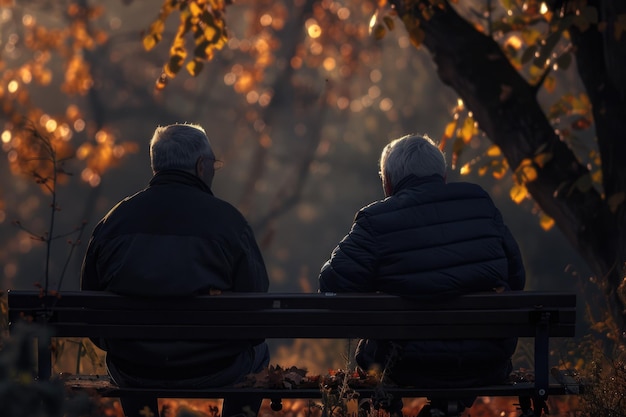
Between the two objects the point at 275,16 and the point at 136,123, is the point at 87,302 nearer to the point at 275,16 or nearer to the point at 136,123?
the point at 275,16

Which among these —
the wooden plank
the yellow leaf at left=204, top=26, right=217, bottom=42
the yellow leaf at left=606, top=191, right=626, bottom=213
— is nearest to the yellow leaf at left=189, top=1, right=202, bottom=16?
the yellow leaf at left=204, top=26, right=217, bottom=42

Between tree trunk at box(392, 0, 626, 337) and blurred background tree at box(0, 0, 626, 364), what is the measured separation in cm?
1

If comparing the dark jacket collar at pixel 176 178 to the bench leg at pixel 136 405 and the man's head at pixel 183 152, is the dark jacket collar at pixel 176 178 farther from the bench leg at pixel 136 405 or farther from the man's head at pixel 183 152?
the bench leg at pixel 136 405

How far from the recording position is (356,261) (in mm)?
4953

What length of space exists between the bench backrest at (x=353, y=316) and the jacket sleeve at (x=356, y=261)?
0.74ft

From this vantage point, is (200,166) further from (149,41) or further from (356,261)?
(149,41)

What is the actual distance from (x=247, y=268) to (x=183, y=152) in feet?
2.01

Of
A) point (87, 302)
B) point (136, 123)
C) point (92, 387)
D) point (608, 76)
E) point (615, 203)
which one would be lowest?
point (92, 387)

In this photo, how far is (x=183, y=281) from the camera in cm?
482

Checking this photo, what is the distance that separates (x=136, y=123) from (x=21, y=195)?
704cm

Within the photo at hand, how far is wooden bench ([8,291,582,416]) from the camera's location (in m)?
4.76

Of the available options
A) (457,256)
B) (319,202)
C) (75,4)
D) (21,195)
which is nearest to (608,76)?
(457,256)

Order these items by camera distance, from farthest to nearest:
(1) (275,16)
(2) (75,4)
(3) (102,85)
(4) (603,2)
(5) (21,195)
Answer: (5) (21,195)
(3) (102,85)
(1) (275,16)
(2) (75,4)
(4) (603,2)

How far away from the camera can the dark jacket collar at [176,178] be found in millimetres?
5152
